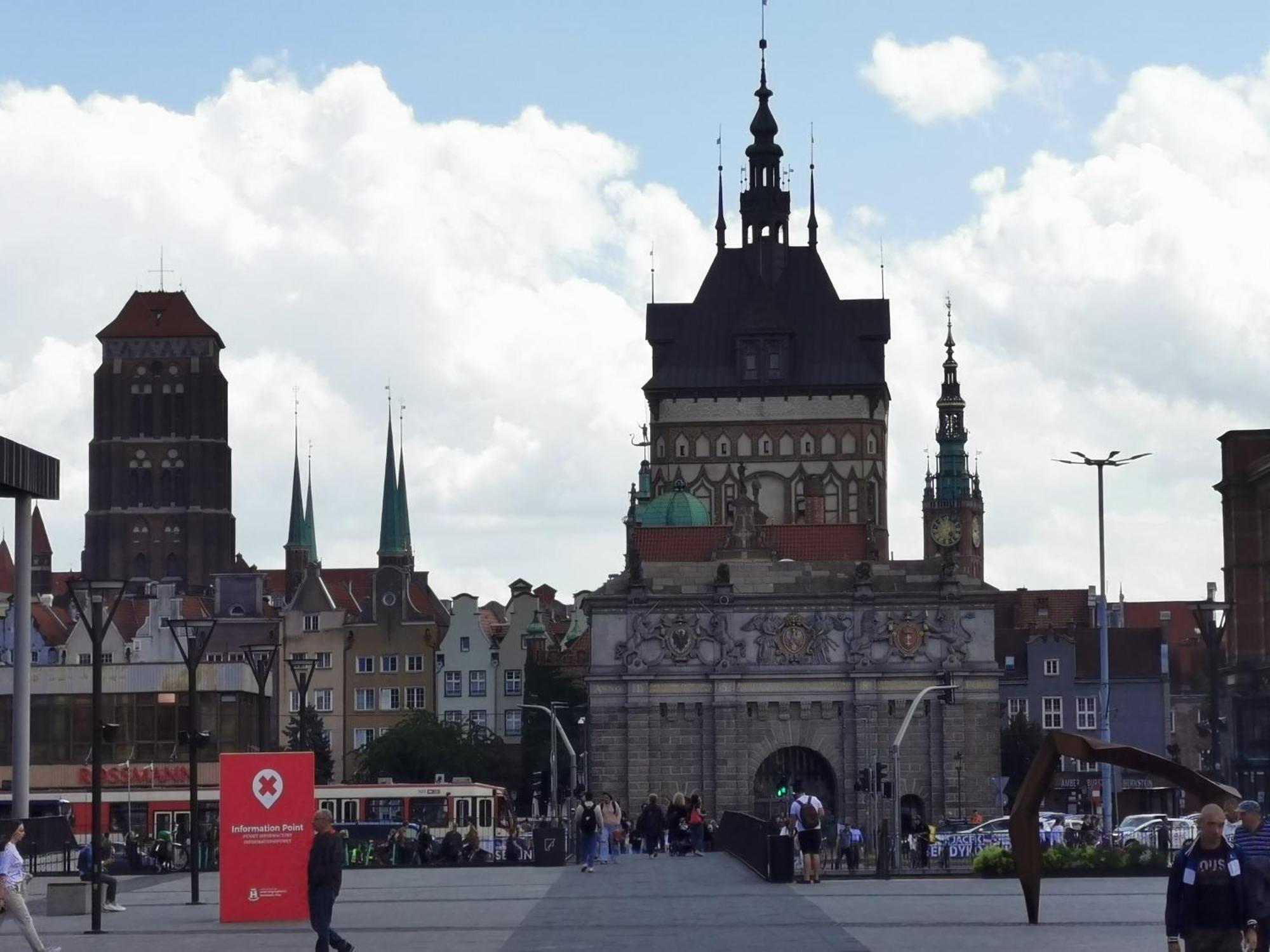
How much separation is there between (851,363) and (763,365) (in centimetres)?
536

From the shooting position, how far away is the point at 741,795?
394 ft

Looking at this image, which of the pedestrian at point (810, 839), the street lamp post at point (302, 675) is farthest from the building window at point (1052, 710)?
the pedestrian at point (810, 839)

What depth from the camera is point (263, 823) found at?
38.6 metres

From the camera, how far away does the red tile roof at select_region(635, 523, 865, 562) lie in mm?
138500

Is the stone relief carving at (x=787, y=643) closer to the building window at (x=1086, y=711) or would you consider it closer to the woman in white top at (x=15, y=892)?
the building window at (x=1086, y=711)

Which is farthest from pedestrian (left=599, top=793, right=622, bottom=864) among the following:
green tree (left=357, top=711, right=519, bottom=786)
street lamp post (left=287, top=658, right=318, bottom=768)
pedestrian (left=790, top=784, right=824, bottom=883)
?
green tree (left=357, top=711, right=519, bottom=786)

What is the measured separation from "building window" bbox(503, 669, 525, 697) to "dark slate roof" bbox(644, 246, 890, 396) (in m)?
19.2

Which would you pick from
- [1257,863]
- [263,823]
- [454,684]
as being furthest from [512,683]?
[1257,863]

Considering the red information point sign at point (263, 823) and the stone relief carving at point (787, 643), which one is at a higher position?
the stone relief carving at point (787, 643)

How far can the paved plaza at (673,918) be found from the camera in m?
32.1

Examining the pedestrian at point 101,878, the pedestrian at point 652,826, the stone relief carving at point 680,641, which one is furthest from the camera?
the stone relief carving at point 680,641

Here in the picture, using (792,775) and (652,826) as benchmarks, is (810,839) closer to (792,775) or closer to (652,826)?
(652,826)

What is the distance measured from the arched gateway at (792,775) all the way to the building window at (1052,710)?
33.5 metres

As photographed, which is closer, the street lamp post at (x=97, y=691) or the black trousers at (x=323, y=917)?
the black trousers at (x=323, y=917)
